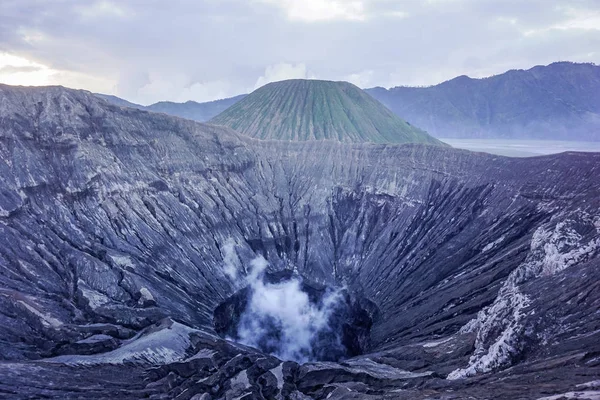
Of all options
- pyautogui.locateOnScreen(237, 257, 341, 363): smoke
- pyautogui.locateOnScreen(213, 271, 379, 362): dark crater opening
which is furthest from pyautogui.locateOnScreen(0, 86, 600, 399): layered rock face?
pyautogui.locateOnScreen(237, 257, 341, 363): smoke

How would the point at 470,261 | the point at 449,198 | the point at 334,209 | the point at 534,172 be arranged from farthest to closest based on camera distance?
the point at 334,209 < the point at 449,198 < the point at 534,172 < the point at 470,261

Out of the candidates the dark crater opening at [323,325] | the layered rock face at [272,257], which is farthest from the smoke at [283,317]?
the layered rock face at [272,257]

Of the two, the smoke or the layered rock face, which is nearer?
the layered rock face

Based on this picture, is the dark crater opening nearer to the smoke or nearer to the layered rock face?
the smoke

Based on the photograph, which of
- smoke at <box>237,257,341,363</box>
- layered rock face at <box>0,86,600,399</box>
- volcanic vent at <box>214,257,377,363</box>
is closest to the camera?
layered rock face at <box>0,86,600,399</box>

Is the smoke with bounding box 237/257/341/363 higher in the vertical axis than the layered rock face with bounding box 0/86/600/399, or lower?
lower

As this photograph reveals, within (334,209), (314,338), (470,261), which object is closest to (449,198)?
(470,261)

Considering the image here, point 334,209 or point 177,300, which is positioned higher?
point 334,209

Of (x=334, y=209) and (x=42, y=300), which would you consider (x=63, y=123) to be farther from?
(x=334, y=209)

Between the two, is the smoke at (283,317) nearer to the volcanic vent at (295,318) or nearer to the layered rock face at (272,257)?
the volcanic vent at (295,318)
